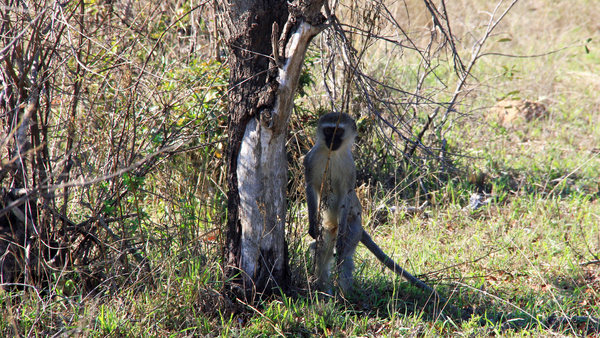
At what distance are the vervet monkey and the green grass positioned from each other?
15 cm

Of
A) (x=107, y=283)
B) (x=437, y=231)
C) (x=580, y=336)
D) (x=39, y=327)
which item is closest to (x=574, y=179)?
(x=437, y=231)

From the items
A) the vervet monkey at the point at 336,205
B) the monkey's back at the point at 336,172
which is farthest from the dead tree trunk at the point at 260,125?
the monkey's back at the point at 336,172

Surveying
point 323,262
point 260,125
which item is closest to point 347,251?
point 323,262

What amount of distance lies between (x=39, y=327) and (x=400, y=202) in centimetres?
364

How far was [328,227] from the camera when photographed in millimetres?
4230

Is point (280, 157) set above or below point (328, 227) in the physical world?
above

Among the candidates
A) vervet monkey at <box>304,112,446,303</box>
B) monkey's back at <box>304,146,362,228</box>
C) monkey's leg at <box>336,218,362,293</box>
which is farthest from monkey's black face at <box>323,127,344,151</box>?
monkey's leg at <box>336,218,362,293</box>

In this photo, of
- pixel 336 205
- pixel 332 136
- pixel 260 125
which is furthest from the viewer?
pixel 336 205

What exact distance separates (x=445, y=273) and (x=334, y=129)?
153 cm

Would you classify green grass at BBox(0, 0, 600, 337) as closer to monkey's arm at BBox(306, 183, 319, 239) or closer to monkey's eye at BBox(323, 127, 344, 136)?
monkey's arm at BBox(306, 183, 319, 239)

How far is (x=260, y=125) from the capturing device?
299 cm

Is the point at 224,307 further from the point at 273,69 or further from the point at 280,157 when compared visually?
the point at 273,69

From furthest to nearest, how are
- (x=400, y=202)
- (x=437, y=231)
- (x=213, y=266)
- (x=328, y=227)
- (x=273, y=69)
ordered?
(x=400, y=202)
(x=437, y=231)
(x=328, y=227)
(x=213, y=266)
(x=273, y=69)

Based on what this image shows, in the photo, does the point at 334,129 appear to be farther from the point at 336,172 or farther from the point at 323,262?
the point at 323,262
